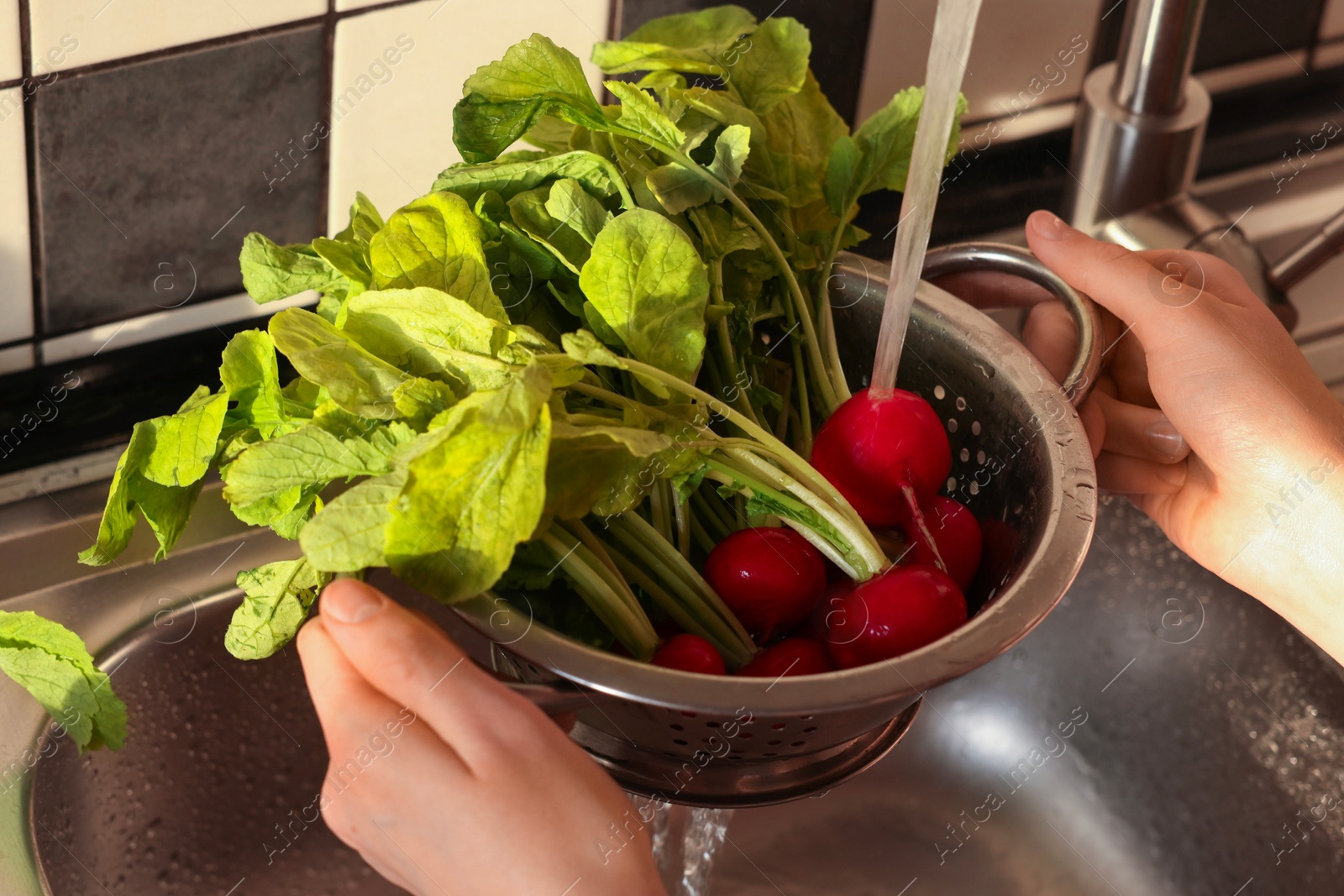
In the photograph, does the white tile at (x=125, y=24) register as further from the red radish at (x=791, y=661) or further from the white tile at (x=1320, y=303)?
the white tile at (x=1320, y=303)

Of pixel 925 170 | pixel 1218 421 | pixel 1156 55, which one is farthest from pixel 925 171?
pixel 1156 55

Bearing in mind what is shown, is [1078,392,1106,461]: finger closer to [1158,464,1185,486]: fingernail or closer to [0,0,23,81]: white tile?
[1158,464,1185,486]: fingernail

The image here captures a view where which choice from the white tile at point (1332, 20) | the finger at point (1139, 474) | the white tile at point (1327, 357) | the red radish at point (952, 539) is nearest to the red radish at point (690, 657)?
the red radish at point (952, 539)

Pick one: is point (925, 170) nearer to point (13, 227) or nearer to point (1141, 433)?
point (1141, 433)

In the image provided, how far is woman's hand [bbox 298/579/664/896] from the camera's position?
37 cm

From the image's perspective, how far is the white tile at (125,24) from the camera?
51 cm

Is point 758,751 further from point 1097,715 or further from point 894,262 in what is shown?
point 1097,715

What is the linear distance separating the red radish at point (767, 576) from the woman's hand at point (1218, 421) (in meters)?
0.22

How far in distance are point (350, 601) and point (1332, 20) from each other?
896 millimetres

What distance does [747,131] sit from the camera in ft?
1.49

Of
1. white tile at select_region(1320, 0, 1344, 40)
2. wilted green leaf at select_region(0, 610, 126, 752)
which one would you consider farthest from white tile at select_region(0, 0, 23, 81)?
white tile at select_region(1320, 0, 1344, 40)

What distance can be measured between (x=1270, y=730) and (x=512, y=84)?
549 millimetres

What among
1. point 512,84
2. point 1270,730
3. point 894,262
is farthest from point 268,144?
point 1270,730

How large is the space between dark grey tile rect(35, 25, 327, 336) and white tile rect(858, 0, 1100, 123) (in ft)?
1.16
